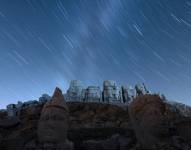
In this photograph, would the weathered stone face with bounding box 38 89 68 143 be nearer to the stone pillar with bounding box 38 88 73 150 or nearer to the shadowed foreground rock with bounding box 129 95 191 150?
the stone pillar with bounding box 38 88 73 150

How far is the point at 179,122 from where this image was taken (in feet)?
38.0

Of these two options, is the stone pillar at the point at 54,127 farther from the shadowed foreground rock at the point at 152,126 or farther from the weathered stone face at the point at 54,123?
the shadowed foreground rock at the point at 152,126

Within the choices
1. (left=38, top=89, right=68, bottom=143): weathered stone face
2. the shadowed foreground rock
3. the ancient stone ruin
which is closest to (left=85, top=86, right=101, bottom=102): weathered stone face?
the ancient stone ruin

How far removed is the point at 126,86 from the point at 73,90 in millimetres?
12662

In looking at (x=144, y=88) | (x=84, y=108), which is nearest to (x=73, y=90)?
(x=144, y=88)

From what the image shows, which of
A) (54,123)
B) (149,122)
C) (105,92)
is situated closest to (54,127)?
(54,123)

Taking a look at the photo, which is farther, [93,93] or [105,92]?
[105,92]

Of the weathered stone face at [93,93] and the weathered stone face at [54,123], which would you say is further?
the weathered stone face at [93,93]

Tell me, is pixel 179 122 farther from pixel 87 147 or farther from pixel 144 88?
pixel 144 88

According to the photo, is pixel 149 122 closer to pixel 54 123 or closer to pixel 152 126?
pixel 152 126

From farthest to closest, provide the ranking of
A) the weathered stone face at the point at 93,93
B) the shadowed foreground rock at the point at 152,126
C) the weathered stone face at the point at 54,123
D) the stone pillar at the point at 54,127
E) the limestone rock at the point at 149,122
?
1. the weathered stone face at the point at 93,93
2. the weathered stone face at the point at 54,123
3. the stone pillar at the point at 54,127
4. the limestone rock at the point at 149,122
5. the shadowed foreground rock at the point at 152,126

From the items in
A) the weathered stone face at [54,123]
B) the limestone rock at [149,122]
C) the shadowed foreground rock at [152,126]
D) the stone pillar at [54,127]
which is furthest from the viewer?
the weathered stone face at [54,123]

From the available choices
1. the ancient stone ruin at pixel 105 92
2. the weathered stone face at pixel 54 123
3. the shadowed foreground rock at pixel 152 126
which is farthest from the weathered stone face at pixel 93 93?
the shadowed foreground rock at pixel 152 126

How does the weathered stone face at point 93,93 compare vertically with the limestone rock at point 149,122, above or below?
above
